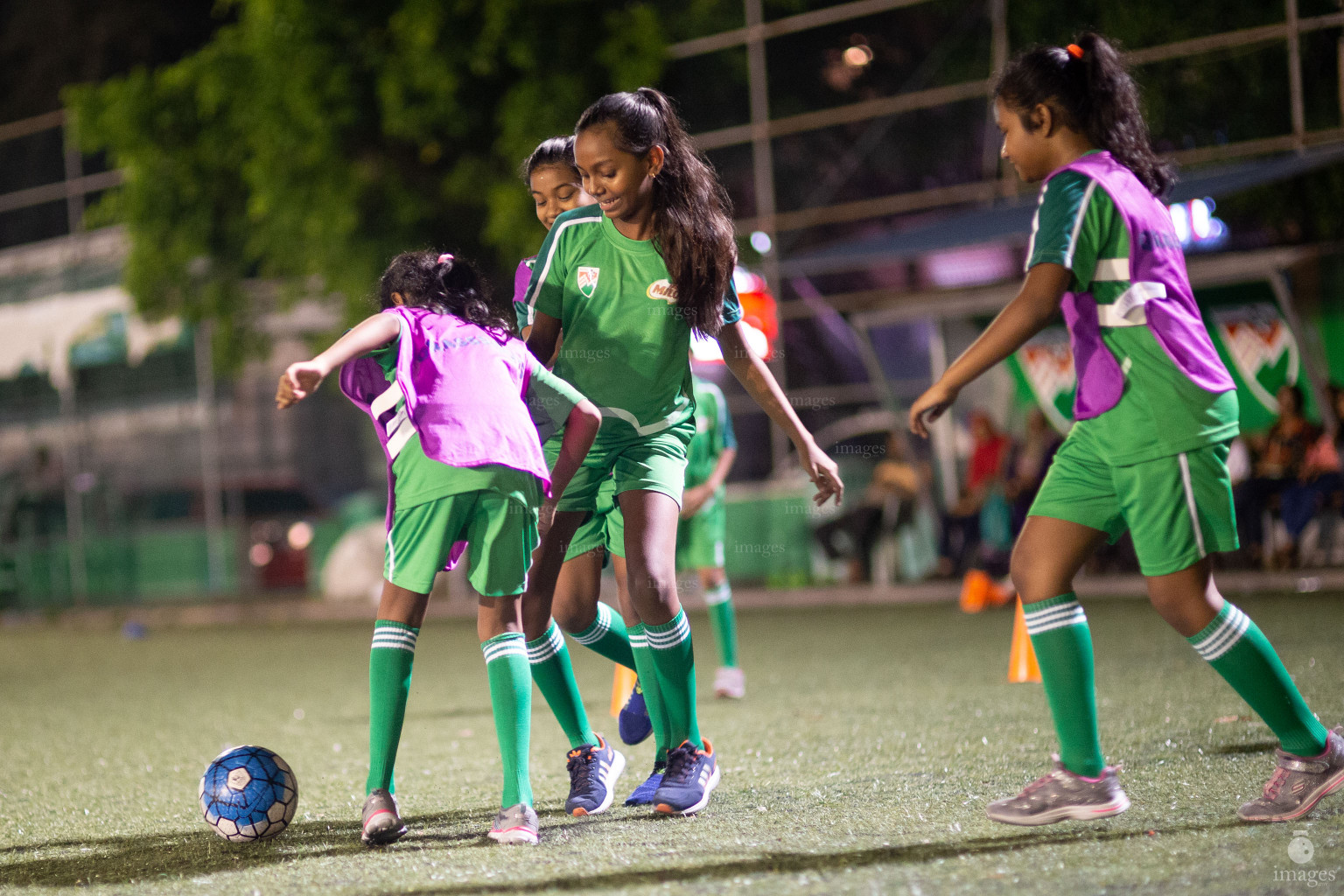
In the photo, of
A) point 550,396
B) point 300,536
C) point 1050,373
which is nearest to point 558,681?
point 550,396

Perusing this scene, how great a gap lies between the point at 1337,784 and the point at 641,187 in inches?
94.8

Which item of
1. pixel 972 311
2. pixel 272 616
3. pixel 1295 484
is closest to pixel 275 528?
pixel 272 616

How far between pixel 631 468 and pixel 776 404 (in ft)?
1.60

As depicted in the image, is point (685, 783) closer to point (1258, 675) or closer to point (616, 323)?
point (616, 323)

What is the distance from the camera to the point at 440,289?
400cm

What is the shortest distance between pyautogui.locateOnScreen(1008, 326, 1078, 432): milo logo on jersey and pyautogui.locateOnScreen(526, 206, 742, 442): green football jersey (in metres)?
9.89

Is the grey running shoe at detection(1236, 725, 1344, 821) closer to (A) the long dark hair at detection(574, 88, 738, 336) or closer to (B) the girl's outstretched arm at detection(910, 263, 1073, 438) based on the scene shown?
(B) the girl's outstretched arm at detection(910, 263, 1073, 438)

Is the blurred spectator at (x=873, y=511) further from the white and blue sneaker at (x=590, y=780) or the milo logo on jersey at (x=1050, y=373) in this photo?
the white and blue sneaker at (x=590, y=780)

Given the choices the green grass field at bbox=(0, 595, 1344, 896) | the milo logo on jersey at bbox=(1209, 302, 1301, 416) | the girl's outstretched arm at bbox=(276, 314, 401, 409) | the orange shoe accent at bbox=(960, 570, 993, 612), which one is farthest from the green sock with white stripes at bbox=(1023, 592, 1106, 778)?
the milo logo on jersey at bbox=(1209, 302, 1301, 416)

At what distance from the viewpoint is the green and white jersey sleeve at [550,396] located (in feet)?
13.0

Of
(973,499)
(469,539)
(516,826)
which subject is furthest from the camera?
(973,499)

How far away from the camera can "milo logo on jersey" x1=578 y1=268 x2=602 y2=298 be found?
4.19 metres

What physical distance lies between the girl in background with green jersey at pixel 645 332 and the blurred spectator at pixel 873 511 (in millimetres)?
9224

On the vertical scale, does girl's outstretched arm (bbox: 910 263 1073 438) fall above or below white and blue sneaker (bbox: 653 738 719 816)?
above
